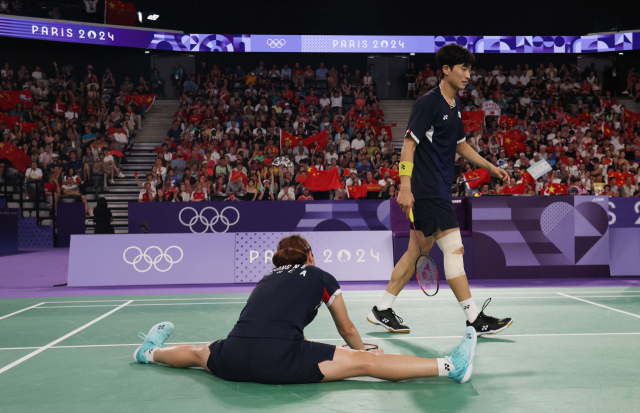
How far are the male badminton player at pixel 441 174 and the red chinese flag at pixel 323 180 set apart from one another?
892cm

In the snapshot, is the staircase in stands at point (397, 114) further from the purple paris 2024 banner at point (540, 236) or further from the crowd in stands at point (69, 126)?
the purple paris 2024 banner at point (540, 236)

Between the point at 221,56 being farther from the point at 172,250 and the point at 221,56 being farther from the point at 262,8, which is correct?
the point at 172,250

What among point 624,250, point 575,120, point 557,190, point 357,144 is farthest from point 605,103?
point 624,250

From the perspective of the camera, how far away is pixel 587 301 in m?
6.09

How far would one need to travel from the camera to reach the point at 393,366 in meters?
3.00

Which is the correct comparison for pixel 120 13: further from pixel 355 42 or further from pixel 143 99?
pixel 355 42

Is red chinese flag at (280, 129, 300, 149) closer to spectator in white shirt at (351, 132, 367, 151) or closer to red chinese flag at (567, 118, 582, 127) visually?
spectator in white shirt at (351, 132, 367, 151)

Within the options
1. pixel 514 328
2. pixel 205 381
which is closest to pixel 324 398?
pixel 205 381

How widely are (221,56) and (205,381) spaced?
21.6 metres

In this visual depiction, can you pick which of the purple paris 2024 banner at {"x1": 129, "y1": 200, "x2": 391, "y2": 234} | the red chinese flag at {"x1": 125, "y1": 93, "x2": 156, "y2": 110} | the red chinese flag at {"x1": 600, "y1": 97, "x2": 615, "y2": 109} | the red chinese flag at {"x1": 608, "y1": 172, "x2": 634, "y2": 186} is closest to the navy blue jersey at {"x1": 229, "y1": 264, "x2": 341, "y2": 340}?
the purple paris 2024 banner at {"x1": 129, "y1": 200, "x2": 391, "y2": 234}

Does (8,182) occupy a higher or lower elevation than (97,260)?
higher

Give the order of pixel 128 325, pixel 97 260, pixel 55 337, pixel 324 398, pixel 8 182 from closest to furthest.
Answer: pixel 324 398, pixel 55 337, pixel 128 325, pixel 97 260, pixel 8 182

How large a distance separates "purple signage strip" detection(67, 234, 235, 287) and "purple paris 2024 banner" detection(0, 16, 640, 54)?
552 inches

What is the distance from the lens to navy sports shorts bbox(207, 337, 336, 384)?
2.93 m
